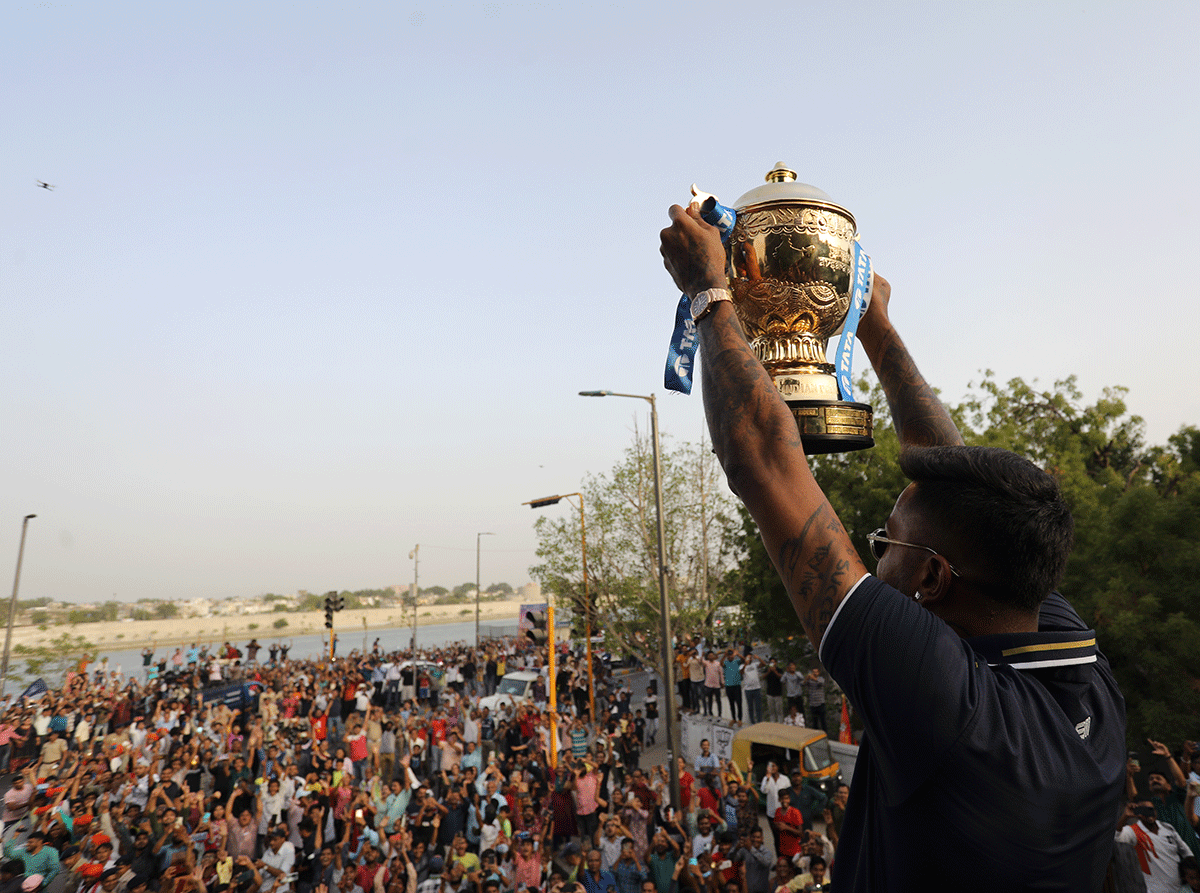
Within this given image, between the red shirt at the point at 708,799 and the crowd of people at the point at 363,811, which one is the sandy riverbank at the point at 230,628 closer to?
the crowd of people at the point at 363,811

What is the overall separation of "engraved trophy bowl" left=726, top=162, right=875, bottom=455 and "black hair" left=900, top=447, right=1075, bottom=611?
2.74ft

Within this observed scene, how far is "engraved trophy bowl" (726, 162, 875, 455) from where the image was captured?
2408 millimetres

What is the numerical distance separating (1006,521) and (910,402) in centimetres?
121

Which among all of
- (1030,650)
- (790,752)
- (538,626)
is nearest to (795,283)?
(1030,650)

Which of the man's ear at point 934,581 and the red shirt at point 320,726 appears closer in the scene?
the man's ear at point 934,581

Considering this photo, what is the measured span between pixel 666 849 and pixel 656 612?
1628 centimetres

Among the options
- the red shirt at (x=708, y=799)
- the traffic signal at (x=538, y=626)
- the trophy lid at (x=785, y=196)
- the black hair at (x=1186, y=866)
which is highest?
the trophy lid at (x=785, y=196)

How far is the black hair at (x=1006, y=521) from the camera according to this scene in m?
1.42

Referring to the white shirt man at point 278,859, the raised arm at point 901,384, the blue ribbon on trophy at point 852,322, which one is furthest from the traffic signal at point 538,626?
the blue ribbon on trophy at point 852,322

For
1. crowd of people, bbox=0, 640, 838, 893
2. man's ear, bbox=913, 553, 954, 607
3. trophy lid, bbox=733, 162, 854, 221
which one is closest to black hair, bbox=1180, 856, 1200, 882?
crowd of people, bbox=0, 640, 838, 893

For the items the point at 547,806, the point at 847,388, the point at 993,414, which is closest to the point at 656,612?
the point at 547,806

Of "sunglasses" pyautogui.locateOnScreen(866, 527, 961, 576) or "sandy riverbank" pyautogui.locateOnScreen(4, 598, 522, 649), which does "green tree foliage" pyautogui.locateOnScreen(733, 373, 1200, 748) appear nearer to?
"sunglasses" pyautogui.locateOnScreen(866, 527, 961, 576)

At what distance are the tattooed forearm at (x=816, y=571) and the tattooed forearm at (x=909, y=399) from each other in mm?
1112

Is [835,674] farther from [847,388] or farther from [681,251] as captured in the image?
[847,388]
